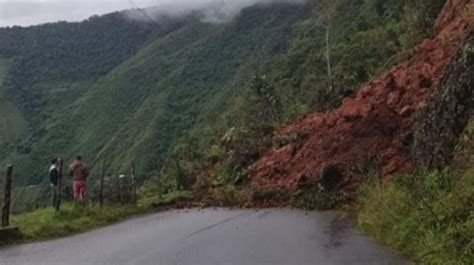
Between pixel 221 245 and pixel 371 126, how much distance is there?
10596 mm

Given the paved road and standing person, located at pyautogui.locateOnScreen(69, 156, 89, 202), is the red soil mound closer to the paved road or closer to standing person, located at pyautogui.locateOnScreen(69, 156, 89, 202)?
the paved road

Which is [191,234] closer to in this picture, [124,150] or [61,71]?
[124,150]

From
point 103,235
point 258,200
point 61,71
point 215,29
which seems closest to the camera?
point 103,235

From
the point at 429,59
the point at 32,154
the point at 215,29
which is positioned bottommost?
the point at 32,154

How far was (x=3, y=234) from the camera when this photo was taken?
1630 cm

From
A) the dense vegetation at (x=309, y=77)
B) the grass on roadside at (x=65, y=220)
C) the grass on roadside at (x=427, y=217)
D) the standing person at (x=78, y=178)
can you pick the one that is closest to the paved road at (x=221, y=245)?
the grass on roadside at (x=427, y=217)

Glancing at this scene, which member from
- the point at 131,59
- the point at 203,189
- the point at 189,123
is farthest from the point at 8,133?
the point at 203,189

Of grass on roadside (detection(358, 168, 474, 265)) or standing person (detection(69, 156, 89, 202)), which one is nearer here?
grass on roadside (detection(358, 168, 474, 265))

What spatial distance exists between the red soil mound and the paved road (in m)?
3.61

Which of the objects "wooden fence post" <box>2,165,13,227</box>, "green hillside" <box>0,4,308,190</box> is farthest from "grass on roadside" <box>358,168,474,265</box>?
"green hillside" <box>0,4,308,190</box>

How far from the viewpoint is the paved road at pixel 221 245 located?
12312 mm

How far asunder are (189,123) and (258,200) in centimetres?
7195

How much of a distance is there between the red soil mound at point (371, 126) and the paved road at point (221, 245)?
361cm

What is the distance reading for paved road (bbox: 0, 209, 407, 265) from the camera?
12.3m
